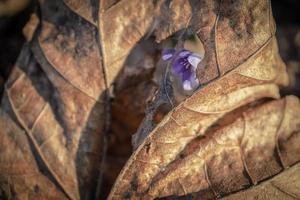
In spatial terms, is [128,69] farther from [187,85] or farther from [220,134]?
[220,134]

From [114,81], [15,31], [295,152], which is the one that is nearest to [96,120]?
[114,81]

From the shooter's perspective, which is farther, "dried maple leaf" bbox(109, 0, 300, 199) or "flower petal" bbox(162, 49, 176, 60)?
"flower petal" bbox(162, 49, 176, 60)

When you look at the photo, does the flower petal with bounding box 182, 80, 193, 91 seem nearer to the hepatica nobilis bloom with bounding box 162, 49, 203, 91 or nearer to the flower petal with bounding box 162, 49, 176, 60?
the hepatica nobilis bloom with bounding box 162, 49, 203, 91

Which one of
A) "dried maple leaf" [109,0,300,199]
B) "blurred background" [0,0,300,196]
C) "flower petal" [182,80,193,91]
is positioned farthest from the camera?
"blurred background" [0,0,300,196]

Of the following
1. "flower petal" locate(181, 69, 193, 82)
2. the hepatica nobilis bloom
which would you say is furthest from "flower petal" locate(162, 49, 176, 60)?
"flower petal" locate(181, 69, 193, 82)

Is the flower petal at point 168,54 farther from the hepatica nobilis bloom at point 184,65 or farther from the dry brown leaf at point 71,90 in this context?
the dry brown leaf at point 71,90

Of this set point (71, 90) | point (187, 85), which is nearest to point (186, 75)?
point (187, 85)
